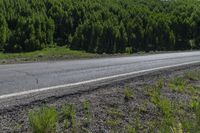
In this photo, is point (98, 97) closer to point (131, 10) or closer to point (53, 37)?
point (53, 37)

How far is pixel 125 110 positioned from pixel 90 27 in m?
36.2

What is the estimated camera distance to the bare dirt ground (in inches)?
259

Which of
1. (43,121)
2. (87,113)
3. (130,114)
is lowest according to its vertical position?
(130,114)

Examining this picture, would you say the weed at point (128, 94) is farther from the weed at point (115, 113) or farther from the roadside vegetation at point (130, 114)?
the weed at point (115, 113)

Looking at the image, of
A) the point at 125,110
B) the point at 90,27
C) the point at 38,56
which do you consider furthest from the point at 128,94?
the point at 90,27

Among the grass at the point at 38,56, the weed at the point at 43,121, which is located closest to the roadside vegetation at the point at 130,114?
the weed at the point at 43,121

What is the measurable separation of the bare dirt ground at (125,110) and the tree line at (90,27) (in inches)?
1097

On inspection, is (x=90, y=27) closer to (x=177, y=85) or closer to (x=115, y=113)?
(x=177, y=85)

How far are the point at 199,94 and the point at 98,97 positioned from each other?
3683 millimetres

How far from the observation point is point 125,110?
8047mm

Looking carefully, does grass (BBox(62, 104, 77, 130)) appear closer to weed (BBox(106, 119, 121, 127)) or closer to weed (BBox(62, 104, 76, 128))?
weed (BBox(62, 104, 76, 128))

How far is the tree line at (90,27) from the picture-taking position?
132 feet

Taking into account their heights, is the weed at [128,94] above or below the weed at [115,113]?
above

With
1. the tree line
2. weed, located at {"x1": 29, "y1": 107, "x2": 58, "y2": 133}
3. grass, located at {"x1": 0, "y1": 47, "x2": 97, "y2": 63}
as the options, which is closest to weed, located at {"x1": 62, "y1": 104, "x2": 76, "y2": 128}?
weed, located at {"x1": 29, "y1": 107, "x2": 58, "y2": 133}
